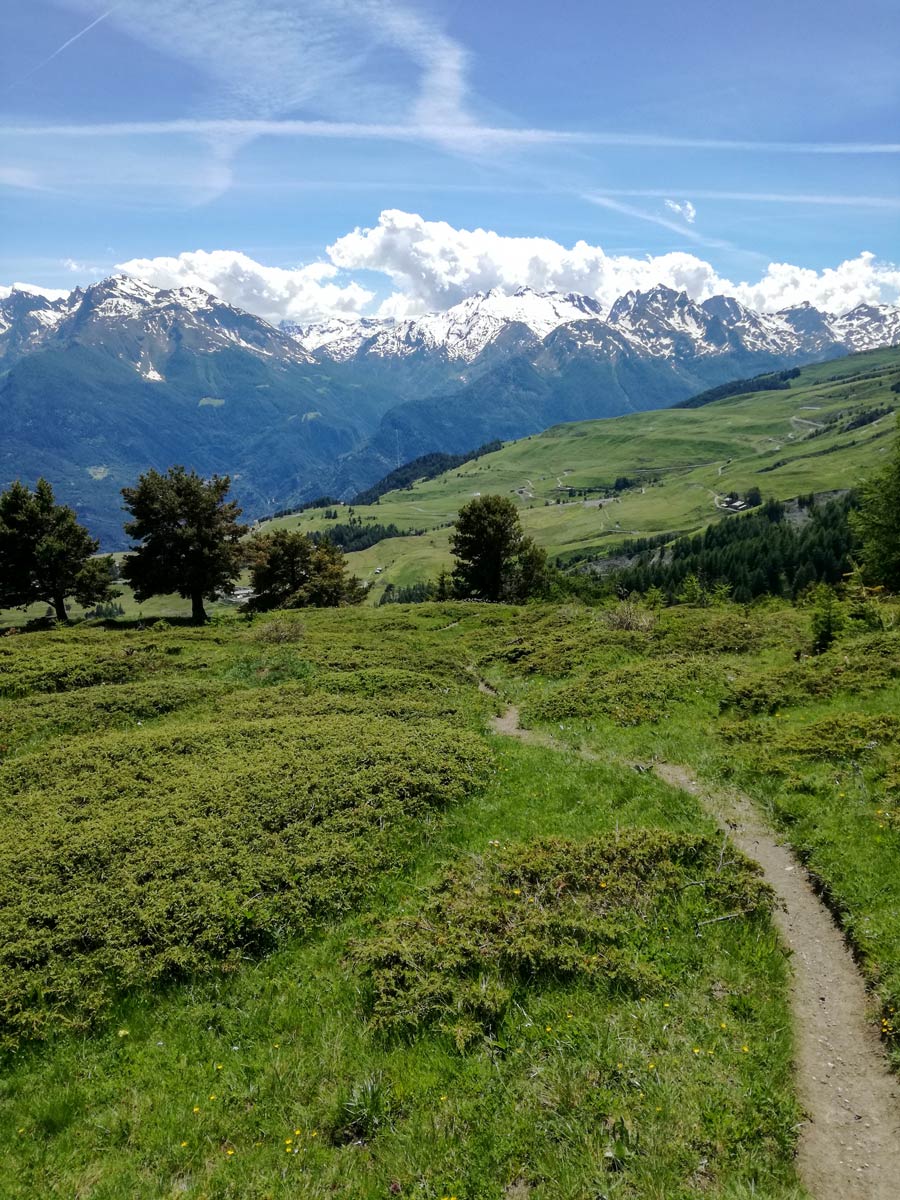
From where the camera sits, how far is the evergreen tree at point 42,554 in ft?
168

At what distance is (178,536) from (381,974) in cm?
4744

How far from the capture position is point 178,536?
52.6 meters

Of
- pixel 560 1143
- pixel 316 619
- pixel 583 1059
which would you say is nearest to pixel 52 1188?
pixel 560 1143

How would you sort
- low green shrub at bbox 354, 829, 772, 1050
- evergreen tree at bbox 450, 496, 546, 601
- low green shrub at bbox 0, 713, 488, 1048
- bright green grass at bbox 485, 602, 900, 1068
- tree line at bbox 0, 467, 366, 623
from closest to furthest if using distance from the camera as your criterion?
low green shrub at bbox 354, 829, 772, 1050
low green shrub at bbox 0, 713, 488, 1048
bright green grass at bbox 485, 602, 900, 1068
tree line at bbox 0, 467, 366, 623
evergreen tree at bbox 450, 496, 546, 601

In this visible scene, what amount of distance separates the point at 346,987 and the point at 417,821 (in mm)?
5855

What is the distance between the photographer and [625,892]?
13.6 metres

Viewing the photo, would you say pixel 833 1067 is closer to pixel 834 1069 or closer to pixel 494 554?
pixel 834 1069

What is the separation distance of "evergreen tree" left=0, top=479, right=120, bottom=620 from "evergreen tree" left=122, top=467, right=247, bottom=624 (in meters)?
3.15

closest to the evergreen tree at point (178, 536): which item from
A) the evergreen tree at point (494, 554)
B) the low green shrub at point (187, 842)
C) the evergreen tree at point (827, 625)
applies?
the evergreen tree at point (494, 554)

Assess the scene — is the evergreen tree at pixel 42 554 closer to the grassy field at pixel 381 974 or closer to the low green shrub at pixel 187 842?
the low green shrub at pixel 187 842

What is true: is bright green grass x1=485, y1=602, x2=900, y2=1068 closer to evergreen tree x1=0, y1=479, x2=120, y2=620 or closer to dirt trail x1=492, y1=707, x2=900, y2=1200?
dirt trail x1=492, y1=707, x2=900, y2=1200

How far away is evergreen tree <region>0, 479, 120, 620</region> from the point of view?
51.1 m

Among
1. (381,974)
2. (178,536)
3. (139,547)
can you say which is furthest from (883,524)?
(139,547)

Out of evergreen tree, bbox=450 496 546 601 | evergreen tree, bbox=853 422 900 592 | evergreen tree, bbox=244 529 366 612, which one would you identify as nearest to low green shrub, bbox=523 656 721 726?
evergreen tree, bbox=853 422 900 592
